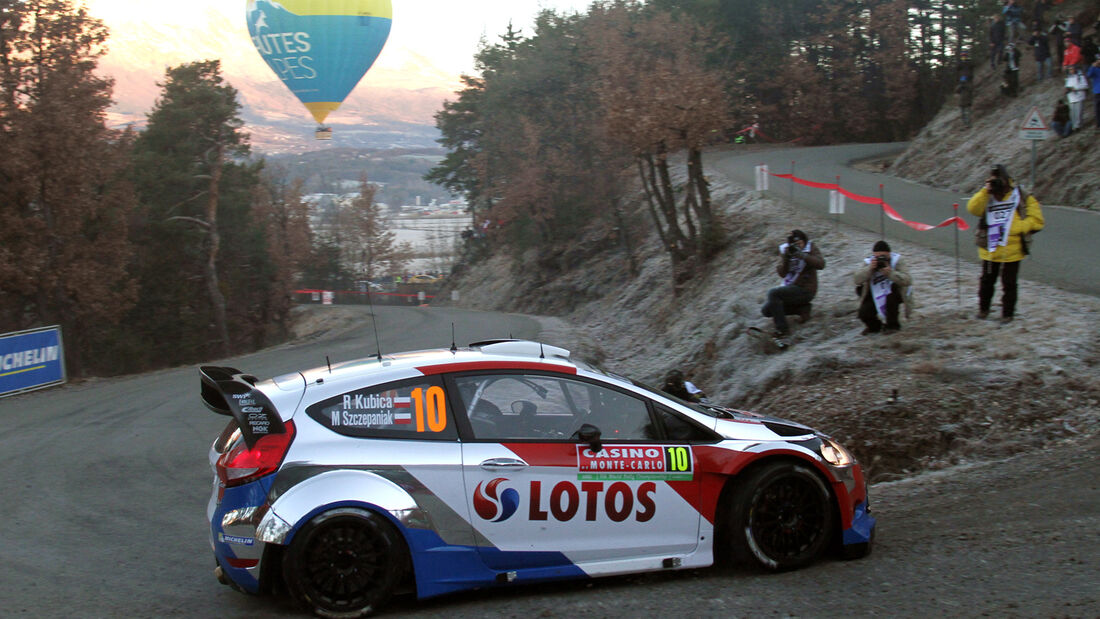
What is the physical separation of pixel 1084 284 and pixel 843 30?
44.7 m

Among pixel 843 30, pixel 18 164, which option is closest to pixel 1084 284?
pixel 18 164

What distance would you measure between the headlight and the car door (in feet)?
2.99

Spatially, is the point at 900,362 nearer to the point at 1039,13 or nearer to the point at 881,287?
the point at 881,287

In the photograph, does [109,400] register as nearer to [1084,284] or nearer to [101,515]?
[101,515]

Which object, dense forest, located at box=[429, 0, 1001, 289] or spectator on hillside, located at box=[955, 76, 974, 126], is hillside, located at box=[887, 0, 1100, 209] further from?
dense forest, located at box=[429, 0, 1001, 289]

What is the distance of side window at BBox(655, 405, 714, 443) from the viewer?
599cm

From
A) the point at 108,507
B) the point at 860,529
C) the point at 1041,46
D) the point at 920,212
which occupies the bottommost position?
the point at 108,507

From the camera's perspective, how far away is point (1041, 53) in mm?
28344

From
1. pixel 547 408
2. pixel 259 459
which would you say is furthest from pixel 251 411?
pixel 547 408

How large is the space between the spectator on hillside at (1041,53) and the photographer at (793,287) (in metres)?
19.0

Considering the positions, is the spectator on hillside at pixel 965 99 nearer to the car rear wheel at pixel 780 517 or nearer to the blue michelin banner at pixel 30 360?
the blue michelin banner at pixel 30 360

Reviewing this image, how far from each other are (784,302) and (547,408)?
8.73 m

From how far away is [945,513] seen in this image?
22.5 feet

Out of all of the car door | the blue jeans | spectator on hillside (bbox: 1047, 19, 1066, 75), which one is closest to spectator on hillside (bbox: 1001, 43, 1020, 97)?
spectator on hillside (bbox: 1047, 19, 1066, 75)
